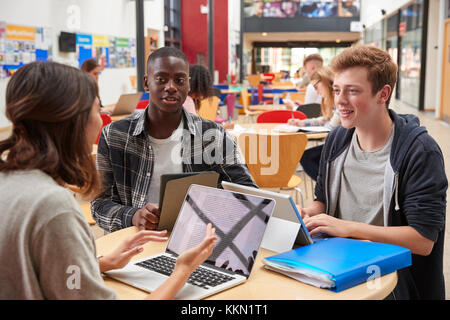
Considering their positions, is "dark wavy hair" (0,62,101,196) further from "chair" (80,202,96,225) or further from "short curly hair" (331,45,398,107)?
"chair" (80,202,96,225)

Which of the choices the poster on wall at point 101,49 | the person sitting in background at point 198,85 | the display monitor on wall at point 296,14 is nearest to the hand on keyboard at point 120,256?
the person sitting in background at point 198,85

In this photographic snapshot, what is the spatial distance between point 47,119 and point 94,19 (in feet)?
30.8

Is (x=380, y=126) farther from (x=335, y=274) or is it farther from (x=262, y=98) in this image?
(x=262, y=98)

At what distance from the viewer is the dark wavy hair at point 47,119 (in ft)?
3.21

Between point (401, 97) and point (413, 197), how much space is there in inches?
606

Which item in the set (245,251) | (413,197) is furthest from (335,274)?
(413,197)

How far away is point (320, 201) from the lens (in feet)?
7.00

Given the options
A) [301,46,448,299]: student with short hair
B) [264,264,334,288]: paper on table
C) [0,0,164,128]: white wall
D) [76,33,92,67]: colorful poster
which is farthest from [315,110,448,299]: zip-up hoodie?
[76,33,92,67]: colorful poster

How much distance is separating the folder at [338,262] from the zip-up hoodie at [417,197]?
34cm

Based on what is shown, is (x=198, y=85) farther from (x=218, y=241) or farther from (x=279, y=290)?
(x=279, y=290)

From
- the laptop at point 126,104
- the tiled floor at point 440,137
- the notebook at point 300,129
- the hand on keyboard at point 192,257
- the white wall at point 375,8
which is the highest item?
the white wall at point 375,8

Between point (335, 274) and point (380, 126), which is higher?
point (380, 126)

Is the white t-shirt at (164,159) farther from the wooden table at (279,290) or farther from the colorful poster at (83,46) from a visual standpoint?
the colorful poster at (83,46)

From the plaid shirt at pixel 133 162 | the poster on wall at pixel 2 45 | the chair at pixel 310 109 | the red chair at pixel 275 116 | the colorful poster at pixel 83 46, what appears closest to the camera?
the plaid shirt at pixel 133 162
